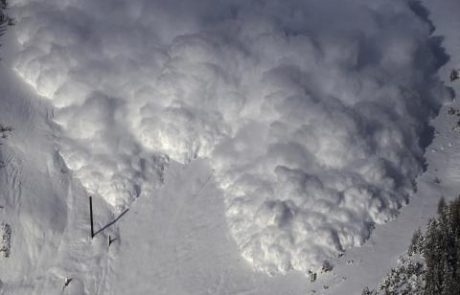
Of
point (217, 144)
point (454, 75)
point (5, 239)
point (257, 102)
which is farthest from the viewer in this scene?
point (454, 75)

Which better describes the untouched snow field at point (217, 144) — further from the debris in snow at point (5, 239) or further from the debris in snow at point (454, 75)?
the debris in snow at point (454, 75)

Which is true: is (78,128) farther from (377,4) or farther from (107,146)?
(377,4)

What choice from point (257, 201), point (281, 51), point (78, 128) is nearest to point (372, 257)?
point (257, 201)

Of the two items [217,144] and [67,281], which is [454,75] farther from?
[67,281]

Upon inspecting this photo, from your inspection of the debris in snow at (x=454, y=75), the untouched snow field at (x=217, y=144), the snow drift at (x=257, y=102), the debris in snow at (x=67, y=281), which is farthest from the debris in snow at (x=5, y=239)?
the debris in snow at (x=454, y=75)

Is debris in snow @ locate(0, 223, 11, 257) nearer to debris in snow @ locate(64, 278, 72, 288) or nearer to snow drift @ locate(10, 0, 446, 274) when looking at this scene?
debris in snow @ locate(64, 278, 72, 288)

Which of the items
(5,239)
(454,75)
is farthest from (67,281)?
(454,75)

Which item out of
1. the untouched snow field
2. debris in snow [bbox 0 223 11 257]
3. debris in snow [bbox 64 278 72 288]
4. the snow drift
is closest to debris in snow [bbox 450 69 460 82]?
the untouched snow field
